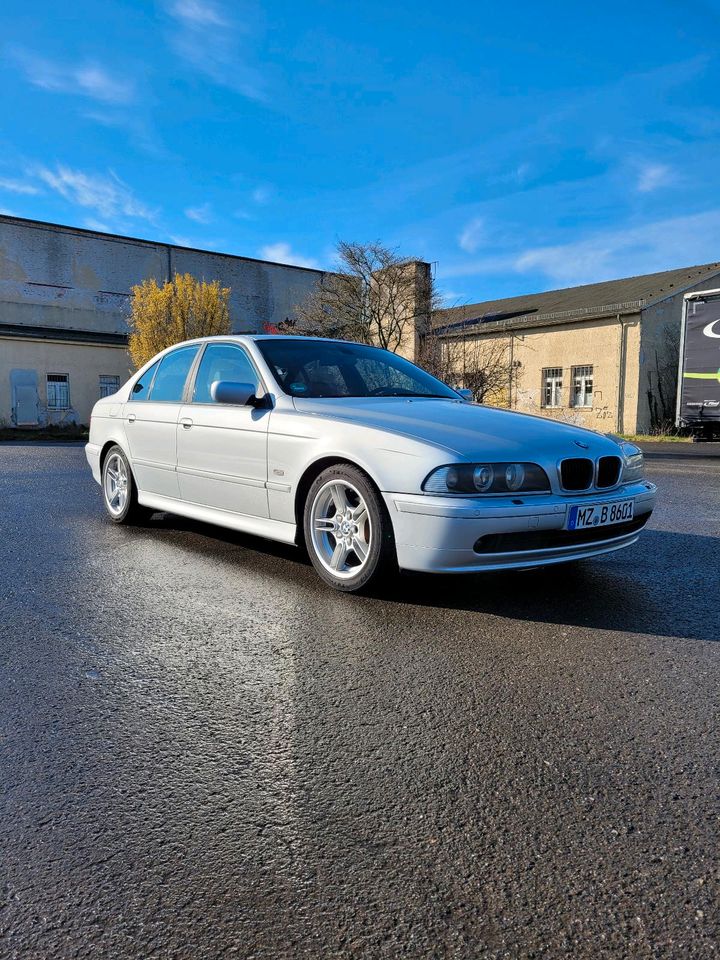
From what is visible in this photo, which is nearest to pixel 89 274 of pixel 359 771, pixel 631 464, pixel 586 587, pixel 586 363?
pixel 586 363

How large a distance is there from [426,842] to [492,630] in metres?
1.76

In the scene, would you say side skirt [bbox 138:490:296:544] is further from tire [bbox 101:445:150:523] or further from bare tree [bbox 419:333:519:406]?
bare tree [bbox 419:333:519:406]

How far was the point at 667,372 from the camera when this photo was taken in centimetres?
2822

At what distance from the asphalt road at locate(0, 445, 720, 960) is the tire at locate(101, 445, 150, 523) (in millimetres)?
1944

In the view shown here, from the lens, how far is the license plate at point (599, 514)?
389 centimetres

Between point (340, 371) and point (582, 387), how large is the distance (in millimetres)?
26167

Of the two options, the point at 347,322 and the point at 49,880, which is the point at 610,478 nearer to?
the point at 49,880

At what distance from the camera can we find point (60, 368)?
3400cm

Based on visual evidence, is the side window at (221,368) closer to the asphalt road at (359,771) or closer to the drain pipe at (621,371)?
the asphalt road at (359,771)

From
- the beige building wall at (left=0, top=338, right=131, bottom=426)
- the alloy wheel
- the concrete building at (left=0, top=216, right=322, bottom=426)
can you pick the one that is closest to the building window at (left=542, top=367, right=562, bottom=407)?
the concrete building at (left=0, top=216, right=322, bottom=426)

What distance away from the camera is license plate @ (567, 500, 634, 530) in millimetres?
3895

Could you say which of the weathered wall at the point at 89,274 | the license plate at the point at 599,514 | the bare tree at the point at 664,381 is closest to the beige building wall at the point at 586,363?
the bare tree at the point at 664,381

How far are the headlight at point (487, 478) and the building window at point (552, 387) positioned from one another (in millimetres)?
27789

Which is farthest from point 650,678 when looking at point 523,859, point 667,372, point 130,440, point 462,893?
point 667,372
